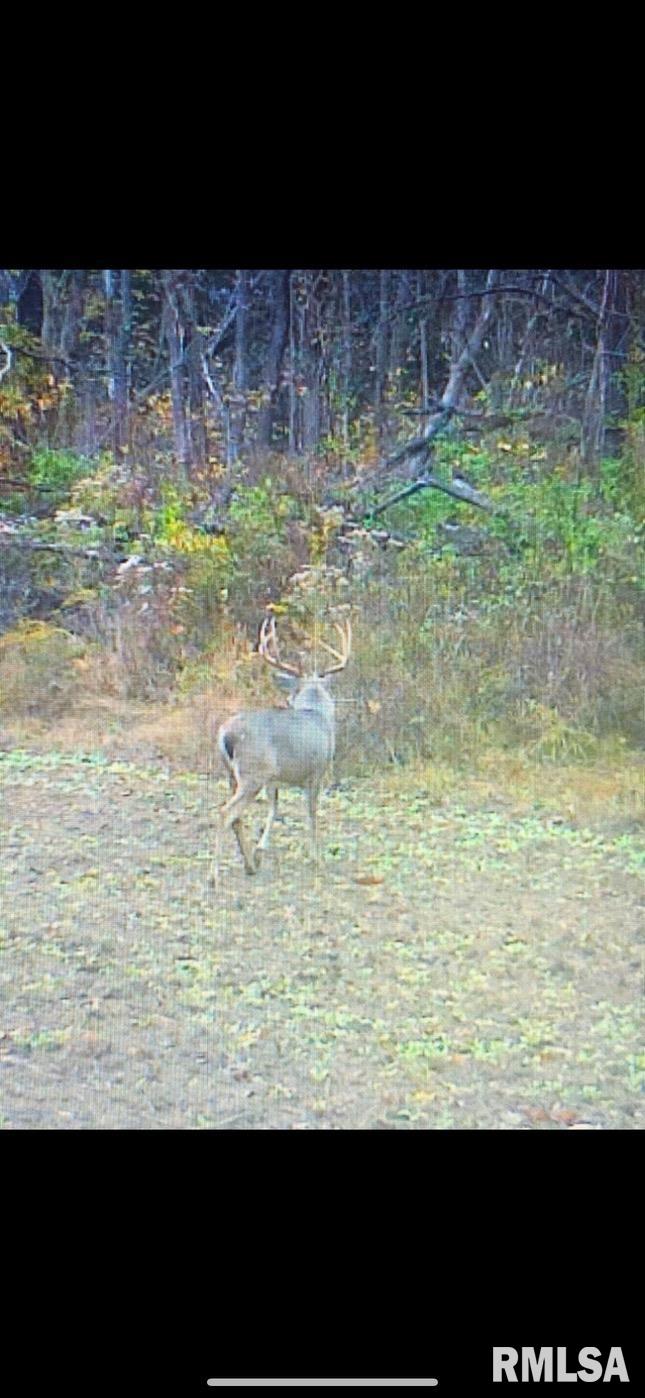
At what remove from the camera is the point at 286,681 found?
2588mm

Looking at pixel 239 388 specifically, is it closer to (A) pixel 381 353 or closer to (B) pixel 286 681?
(A) pixel 381 353

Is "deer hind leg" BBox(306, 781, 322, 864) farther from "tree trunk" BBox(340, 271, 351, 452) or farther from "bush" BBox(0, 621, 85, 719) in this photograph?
"tree trunk" BBox(340, 271, 351, 452)

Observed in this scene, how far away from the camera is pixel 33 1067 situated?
2.33 meters

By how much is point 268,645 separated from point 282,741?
17cm

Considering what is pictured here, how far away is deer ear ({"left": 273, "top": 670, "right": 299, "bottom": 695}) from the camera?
2.58 metres

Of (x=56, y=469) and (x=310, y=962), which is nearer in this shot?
(x=310, y=962)

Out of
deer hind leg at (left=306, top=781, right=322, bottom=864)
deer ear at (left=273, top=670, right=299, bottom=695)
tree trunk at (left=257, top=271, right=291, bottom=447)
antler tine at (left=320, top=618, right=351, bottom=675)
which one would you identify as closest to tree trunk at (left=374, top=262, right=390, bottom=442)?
tree trunk at (left=257, top=271, right=291, bottom=447)

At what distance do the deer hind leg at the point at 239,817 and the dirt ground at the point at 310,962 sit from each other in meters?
0.02

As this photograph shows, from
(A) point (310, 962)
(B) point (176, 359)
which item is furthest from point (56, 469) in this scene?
(A) point (310, 962)

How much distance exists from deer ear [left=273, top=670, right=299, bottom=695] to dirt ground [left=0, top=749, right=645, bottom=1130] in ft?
0.62

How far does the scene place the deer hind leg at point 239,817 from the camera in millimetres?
2516
